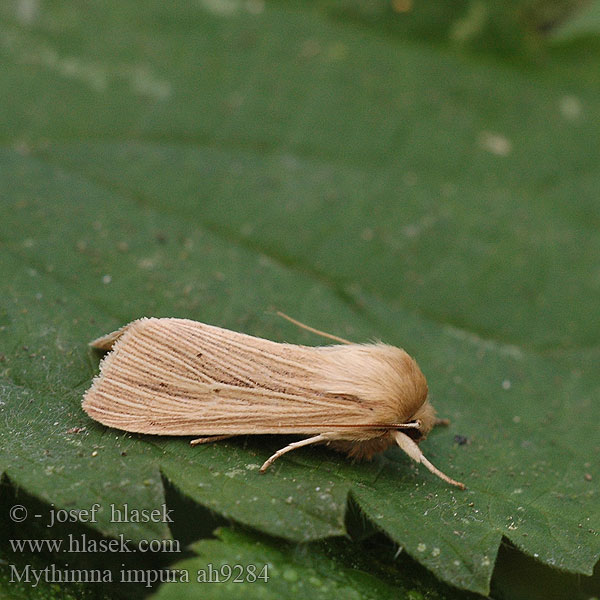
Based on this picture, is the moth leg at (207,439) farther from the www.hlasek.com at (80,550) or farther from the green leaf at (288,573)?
the green leaf at (288,573)

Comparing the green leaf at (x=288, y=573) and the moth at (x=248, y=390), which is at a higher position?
the moth at (x=248, y=390)

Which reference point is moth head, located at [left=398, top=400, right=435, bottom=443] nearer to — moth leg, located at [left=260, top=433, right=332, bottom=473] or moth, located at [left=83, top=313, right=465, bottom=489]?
Answer: moth, located at [left=83, top=313, right=465, bottom=489]

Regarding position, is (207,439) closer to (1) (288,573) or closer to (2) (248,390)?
(2) (248,390)

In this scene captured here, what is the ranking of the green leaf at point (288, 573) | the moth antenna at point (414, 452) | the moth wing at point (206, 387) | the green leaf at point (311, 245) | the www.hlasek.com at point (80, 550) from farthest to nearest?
the moth antenna at point (414, 452) < the moth wing at point (206, 387) < the green leaf at point (311, 245) < the www.hlasek.com at point (80, 550) < the green leaf at point (288, 573)

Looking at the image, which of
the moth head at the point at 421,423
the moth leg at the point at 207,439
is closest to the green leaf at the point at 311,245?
the moth leg at the point at 207,439

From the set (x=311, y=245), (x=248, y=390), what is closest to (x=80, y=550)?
(x=248, y=390)

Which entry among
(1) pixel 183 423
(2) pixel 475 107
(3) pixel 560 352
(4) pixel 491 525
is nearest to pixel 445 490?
(4) pixel 491 525

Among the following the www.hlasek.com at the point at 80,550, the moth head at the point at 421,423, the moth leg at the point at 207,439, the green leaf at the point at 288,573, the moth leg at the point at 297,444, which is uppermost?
the moth head at the point at 421,423
